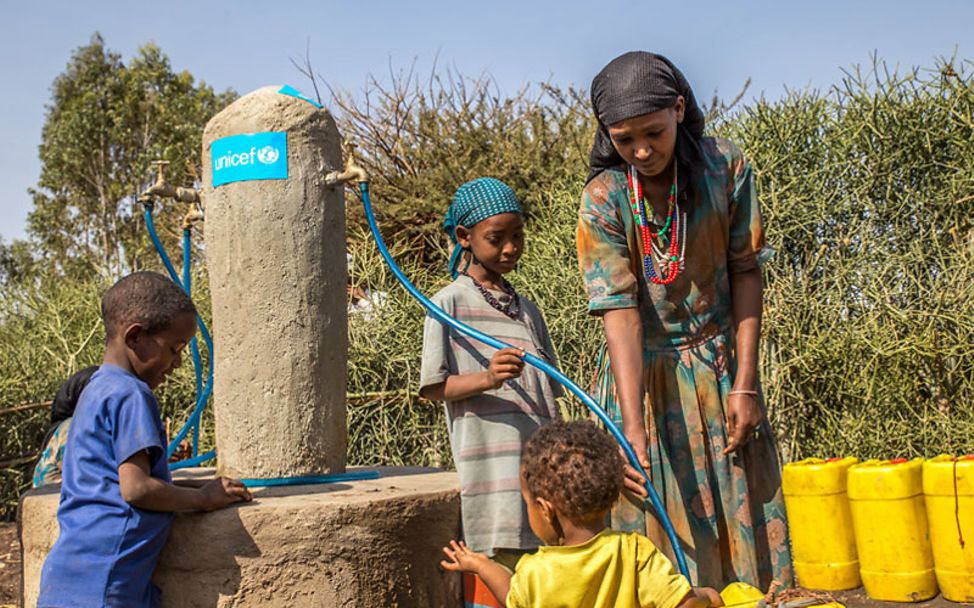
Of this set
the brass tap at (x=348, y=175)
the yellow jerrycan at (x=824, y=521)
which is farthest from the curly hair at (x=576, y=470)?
the yellow jerrycan at (x=824, y=521)

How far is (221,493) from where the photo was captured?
259 centimetres

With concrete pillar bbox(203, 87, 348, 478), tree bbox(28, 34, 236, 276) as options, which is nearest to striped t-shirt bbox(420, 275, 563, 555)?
concrete pillar bbox(203, 87, 348, 478)

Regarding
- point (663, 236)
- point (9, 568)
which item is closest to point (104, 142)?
point (9, 568)

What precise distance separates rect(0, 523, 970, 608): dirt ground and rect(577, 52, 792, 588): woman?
2667 mm

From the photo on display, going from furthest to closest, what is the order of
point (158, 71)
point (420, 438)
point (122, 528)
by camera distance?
1. point (158, 71)
2. point (420, 438)
3. point (122, 528)

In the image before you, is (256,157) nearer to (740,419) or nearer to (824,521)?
(740,419)

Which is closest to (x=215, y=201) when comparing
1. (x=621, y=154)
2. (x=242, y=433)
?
(x=242, y=433)

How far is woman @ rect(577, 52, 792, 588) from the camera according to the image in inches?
87.0

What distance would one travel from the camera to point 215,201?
3156 millimetres

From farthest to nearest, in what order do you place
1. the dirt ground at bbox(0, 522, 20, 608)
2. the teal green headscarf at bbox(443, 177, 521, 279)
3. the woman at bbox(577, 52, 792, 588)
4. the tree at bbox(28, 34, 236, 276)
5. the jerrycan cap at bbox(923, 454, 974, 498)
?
the tree at bbox(28, 34, 236, 276)
the dirt ground at bbox(0, 522, 20, 608)
the jerrycan cap at bbox(923, 454, 974, 498)
the teal green headscarf at bbox(443, 177, 521, 279)
the woman at bbox(577, 52, 792, 588)

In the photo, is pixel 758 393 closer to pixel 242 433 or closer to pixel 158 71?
pixel 242 433

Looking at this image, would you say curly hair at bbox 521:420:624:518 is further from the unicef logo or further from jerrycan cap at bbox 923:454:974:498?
jerrycan cap at bbox 923:454:974:498

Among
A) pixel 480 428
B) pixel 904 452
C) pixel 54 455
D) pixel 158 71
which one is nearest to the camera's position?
pixel 480 428

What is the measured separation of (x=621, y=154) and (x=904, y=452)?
3558mm
